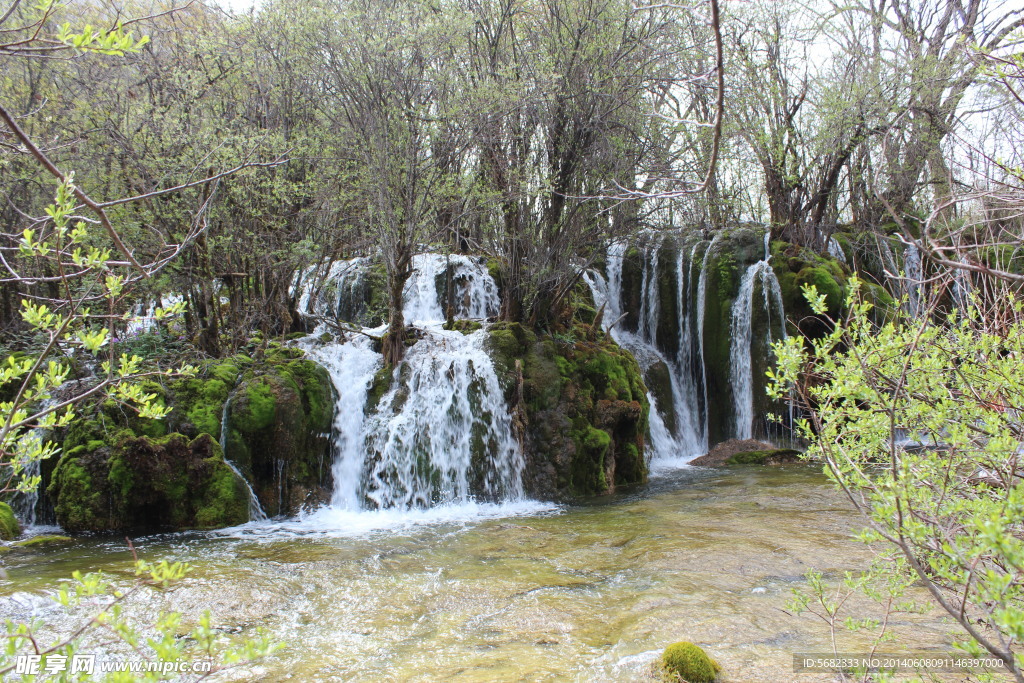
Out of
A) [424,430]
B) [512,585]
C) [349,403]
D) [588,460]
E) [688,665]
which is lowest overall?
[512,585]

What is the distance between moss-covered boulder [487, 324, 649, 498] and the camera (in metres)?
9.85

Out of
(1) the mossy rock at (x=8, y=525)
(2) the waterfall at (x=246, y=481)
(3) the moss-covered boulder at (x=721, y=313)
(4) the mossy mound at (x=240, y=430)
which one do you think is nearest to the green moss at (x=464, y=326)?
(4) the mossy mound at (x=240, y=430)

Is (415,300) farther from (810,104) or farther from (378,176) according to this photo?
(810,104)

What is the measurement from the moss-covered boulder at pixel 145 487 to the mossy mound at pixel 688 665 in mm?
6258

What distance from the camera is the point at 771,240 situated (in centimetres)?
1555

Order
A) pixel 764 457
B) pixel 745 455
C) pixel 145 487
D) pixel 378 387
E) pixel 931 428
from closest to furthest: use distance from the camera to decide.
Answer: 1. pixel 931 428
2. pixel 145 487
3. pixel 378 387
4. pixel 764 457
5. pixel 745 455

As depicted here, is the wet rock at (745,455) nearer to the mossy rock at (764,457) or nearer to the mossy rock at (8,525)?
the mossy rock at (764,457)

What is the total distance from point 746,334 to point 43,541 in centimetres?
1314

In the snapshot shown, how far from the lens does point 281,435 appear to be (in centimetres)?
886

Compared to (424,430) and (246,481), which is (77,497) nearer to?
(246,481)

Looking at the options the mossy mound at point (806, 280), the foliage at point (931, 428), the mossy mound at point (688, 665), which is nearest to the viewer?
the foliage at point (931, 428)

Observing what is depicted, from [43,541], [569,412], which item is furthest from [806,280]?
[43,541]

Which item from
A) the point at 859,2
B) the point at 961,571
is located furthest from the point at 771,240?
the point at 961,571

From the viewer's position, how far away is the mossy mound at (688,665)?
12.0 feet
